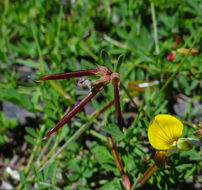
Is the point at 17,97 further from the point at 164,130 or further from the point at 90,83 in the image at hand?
the point at 164,130

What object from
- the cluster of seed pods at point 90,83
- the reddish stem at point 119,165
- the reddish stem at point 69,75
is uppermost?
the reddish stem at point 69,75

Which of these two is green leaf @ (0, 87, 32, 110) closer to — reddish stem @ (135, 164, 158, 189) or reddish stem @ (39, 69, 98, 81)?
reddish stem @ (39, 69, 98, 81)

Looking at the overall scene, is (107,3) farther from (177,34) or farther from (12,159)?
(12,159)

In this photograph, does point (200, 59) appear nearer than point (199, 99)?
Yes

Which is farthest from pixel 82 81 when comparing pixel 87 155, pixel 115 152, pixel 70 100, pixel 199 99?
pixel 199 99

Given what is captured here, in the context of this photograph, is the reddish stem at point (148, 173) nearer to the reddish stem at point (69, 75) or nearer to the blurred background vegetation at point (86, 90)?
the blurred background vegetation at point (86, 90)

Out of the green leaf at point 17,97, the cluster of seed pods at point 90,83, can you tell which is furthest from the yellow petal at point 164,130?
the green leaf at point 17,97

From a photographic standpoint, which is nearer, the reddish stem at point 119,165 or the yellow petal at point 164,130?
the yellow petal at point 164,130
